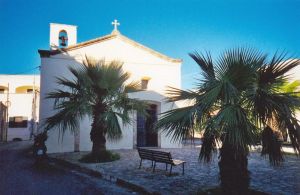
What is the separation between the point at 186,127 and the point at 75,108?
19.7 feet

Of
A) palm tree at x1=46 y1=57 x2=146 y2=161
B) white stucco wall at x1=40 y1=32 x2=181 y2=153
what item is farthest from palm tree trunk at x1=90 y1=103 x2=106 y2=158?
white stucco wall at x1=40 y1=32 x2=181 y2=153

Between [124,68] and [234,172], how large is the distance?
1247 centimetres

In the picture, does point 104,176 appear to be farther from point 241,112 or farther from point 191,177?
point 241,112

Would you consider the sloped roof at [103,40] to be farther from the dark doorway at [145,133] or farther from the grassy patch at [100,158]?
the grassy patch at [100,158]

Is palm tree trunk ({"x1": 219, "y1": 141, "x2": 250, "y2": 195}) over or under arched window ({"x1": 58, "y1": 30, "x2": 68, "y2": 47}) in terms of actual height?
under

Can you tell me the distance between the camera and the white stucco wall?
14406mm

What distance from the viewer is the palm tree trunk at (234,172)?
16.0 feet

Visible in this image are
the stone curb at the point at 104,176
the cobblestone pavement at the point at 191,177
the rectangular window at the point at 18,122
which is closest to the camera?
the cobblestone pavement at the point at 191,177

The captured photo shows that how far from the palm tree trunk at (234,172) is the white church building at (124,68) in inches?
400

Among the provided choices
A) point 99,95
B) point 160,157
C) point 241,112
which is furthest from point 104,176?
point 241,112

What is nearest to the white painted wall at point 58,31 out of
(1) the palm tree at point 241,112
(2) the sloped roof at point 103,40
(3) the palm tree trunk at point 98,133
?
(2) the sloped roof at point 103,40

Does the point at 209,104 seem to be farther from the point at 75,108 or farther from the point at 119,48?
the point at 119,48

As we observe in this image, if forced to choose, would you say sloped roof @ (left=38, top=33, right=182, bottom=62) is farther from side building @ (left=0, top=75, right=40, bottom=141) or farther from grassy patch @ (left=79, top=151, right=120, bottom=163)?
side building @ (left=0, top=75, right=40, bottom=141)

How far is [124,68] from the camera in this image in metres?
16.5
